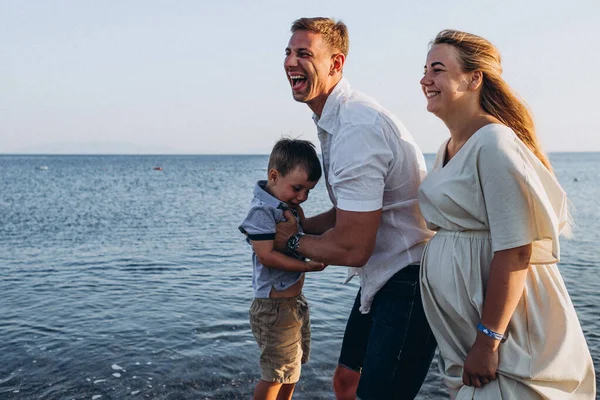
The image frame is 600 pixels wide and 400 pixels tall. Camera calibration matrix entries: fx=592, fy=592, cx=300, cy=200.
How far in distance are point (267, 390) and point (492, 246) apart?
1.84 metres

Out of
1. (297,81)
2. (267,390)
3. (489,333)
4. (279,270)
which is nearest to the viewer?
(489,333)

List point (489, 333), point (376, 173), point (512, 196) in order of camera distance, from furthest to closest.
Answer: point (376, 173)
point (489, 333)
point (512, 196)

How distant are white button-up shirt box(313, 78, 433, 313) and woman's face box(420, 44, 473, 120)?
0.28 m

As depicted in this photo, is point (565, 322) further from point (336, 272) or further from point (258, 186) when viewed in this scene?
point (336, 272)

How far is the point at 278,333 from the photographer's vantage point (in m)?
3.64

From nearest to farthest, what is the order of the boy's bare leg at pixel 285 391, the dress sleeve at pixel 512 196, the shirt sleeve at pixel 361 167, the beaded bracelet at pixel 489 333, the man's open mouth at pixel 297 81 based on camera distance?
the dress sleeve at pixel 512 196
the beaded bracelet at pixel 489 333
the shirt sleeve at pixel 361 167
the man's open mouth at pixel 297 81
the boy's bare leg at pixel 285 391

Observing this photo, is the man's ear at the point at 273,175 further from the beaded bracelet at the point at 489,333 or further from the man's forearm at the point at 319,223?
the beaded bracelet at the point at 489,333

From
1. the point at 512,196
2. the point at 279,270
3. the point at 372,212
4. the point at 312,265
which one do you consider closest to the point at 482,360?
the point at 512,196

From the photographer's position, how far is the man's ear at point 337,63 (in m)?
3.37

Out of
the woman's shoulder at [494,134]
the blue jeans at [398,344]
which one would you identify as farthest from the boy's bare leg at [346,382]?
the woman's shoulder at [494,134]

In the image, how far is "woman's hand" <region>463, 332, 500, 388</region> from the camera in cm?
262

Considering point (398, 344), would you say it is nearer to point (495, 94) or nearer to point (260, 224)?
point (260, 224)

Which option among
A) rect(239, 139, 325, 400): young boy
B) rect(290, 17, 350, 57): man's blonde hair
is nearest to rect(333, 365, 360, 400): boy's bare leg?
rect(239, 139, 325, 400): young boy

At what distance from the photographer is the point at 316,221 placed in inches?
147
